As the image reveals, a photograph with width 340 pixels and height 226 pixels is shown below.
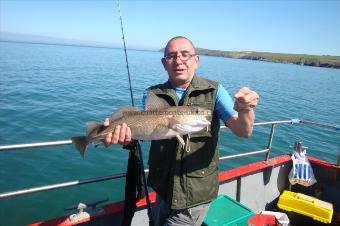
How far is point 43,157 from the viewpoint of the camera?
39.4 ft

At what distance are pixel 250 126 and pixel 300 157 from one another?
4090 millimetres

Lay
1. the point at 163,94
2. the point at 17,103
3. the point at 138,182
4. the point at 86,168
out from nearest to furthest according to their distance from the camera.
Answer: the point at 163,94 < the point at 138,182 < the point at 86,168 < the point at 17,103

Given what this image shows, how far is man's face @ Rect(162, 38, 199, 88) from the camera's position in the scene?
11.3ft

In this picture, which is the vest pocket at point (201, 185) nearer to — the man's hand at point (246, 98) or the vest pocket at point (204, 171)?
the vest pocket at point (204, 171)

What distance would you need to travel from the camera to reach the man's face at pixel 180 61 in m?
3.45

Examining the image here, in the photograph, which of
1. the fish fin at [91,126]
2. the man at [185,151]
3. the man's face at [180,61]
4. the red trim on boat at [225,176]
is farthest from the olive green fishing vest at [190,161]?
the red trim on boat at [225,176]

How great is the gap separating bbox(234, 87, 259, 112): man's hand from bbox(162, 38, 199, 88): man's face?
0.78 metres

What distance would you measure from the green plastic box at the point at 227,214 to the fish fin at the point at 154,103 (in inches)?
78.6

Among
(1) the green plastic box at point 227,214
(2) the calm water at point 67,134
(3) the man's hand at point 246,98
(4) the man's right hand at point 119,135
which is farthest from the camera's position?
(2) the calm water at point 67,134

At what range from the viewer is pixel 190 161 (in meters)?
3.35

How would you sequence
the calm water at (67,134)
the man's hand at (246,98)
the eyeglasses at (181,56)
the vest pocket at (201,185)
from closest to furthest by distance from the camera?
the man's hand at (246,98)
the vest pocket at (201,185)
the eyeglasses at (181,56)
the calm water at (67,134)

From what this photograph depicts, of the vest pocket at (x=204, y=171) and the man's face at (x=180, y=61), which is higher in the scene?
the man's face at (x=180, y=61)

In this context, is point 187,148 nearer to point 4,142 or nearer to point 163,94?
point 163,94

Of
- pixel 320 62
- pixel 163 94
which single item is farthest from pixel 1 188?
pixel 320 62
